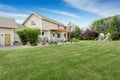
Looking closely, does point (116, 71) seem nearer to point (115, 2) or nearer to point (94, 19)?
point (115, 2)

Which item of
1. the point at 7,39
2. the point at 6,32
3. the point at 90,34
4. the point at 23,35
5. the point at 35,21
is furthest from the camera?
the point at 90,34

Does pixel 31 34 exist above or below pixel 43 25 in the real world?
below

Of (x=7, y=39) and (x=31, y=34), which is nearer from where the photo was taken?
(x=31, y=34)

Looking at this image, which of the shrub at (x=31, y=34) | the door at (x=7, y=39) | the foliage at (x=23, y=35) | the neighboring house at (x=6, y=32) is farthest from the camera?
the door at (x=7, y=39)

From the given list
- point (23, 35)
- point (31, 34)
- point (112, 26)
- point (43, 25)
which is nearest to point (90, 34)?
point (112, 26)

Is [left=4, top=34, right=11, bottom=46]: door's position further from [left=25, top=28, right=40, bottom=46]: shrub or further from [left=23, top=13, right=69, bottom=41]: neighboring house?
[left=23, top=13, right=69, bottom=41]: neighboring house

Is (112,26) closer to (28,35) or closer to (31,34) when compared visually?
(31,34)

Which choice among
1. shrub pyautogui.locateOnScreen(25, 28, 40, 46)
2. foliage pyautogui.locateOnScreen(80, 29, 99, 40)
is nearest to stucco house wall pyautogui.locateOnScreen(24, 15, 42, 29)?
shrub pyautogui.locateOnScreen(25, 28, 40, 46)

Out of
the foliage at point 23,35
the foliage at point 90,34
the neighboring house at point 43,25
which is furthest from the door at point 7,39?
the foliage at point 90,34

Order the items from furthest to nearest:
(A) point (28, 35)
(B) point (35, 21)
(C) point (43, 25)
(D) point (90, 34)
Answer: (D) point (90, 34) < (B) point (35, 21) < (C) point (43, 25) < (A) point (28, 35)

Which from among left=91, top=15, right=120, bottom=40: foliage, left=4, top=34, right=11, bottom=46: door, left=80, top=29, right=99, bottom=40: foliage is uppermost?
left=91, top=15, right=120, bottom=40: foliage

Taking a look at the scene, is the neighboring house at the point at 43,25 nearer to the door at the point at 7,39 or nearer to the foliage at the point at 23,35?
the door at the point at 7,39

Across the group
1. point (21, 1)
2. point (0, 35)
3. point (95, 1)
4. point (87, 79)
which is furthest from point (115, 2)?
point (0, 35)

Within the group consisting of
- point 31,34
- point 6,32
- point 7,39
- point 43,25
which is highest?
point 43,25
